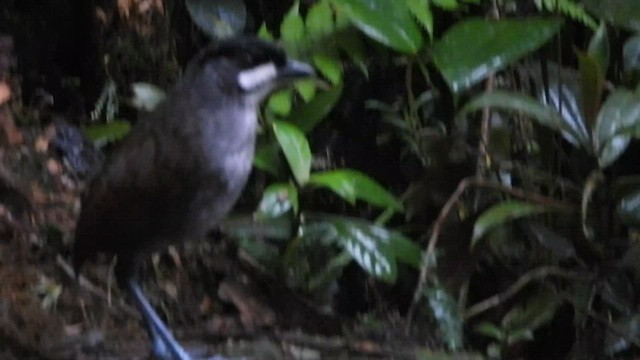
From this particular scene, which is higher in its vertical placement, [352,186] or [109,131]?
[109,131]

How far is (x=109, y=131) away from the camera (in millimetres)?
2342

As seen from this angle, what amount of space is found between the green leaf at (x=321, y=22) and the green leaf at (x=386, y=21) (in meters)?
0.15

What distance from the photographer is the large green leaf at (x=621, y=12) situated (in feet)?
6.80

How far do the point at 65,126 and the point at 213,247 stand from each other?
0.53 meters

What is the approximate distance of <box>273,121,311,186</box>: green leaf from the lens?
6.82 ft

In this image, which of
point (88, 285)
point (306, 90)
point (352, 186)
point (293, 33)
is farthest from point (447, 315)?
point (88, 285)

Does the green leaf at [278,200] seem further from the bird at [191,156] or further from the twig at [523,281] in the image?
the twig at [523,281]

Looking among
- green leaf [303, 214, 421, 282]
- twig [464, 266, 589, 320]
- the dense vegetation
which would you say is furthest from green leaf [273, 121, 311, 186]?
twig [464, 266, 589, 320]

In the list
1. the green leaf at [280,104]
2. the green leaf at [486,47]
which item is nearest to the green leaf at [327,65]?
the green leaf at [280,104]

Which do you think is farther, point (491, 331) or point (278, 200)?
point (491, 331)

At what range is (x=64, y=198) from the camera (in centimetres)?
248

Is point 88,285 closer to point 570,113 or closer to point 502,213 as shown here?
point 502,213

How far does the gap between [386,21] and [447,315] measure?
1.95ft

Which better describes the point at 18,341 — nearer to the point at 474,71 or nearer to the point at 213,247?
the point at 213,247
